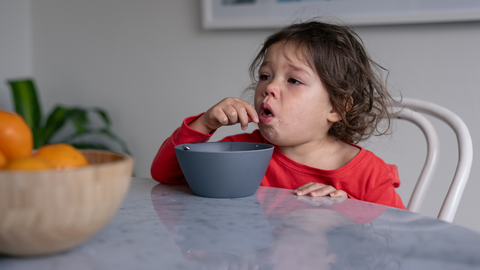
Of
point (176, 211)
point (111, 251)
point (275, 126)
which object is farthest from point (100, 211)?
point (275, 126)

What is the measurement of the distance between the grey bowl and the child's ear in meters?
0.45

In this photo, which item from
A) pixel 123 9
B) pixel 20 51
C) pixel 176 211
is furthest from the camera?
pixel 20 51

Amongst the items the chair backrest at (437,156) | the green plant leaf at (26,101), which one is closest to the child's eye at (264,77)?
the chair backrest at (437,156)

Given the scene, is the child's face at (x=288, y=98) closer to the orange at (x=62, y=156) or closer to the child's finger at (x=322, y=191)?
the child's finger at (x=322, y=191)

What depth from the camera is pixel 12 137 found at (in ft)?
1.27

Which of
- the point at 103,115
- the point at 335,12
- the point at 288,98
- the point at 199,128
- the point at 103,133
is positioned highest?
the point at 335,12

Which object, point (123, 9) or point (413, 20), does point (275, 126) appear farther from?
point (123, 9)

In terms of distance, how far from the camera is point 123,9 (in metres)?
2.06

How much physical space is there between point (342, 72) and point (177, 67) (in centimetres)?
114

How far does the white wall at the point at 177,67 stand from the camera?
1.56 metres

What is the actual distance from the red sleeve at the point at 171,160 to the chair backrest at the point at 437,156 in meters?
0.54

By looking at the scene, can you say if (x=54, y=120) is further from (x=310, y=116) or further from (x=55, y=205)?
(x=55, y=205)

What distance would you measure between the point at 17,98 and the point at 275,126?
1546mm

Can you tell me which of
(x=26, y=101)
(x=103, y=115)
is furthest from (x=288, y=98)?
(x=26, y=101)
